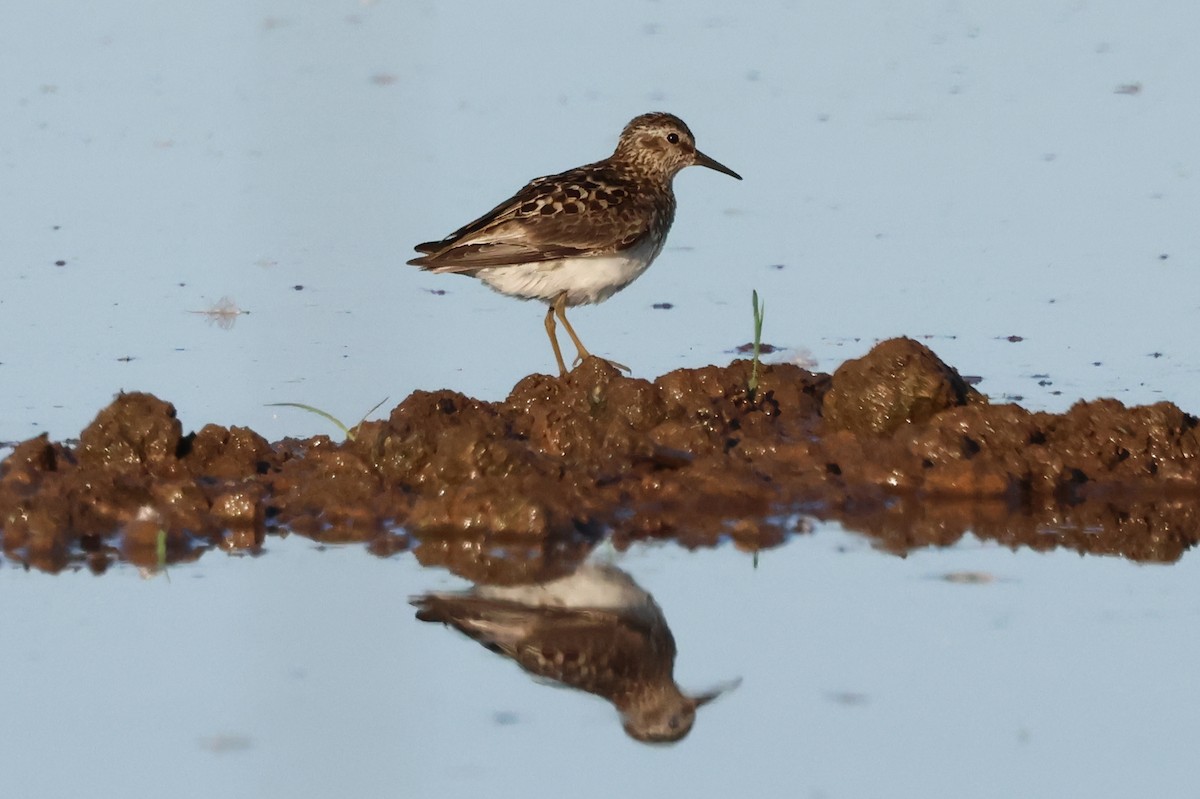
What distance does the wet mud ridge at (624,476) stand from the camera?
8.85m

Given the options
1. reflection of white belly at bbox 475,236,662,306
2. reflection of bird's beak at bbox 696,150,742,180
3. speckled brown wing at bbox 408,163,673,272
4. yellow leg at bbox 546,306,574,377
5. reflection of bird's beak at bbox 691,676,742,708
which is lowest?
reflection of bird's beak at bbox 691,676,742,708

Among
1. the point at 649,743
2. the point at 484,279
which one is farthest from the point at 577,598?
the point at 484,279

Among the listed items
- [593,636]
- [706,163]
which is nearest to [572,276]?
[706,163]

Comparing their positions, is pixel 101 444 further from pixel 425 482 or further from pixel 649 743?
pixel 649 743

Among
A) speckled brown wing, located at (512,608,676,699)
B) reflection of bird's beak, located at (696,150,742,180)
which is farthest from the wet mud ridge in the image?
reflection of bird's beak, located at (696,150,742,180)

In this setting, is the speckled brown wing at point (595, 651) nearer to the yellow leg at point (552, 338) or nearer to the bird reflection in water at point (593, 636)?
the bird reflection in water at point (593, 636)

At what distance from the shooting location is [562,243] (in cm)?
1134

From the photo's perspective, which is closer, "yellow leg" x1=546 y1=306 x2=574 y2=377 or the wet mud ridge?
the wet mud ridge

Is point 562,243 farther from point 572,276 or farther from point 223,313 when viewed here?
point 223,313

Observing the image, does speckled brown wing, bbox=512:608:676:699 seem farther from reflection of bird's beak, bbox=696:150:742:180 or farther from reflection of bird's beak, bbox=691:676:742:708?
reflection of bird's beak, bbox=696:150:742:180

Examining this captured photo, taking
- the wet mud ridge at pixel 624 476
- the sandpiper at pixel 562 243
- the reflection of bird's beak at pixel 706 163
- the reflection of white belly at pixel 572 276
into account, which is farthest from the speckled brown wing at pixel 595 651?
the reflection of bird's beak at pixel 706 163

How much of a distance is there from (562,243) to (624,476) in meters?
2.24

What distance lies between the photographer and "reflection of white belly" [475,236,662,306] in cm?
1136

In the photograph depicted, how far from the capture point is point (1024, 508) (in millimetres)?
9281
